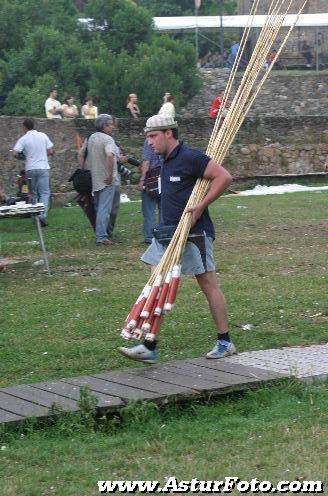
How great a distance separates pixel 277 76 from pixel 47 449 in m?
37.5

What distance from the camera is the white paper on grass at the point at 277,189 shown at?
988 inches

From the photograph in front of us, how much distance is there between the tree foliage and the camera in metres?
35.4

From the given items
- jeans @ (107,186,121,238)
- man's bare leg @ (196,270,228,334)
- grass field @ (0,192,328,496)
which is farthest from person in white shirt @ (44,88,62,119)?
man's bare leg @ (196,270,228,334)

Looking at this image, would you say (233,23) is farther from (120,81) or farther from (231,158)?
(231,158)

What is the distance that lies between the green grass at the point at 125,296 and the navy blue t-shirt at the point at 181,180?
1066 millimetres

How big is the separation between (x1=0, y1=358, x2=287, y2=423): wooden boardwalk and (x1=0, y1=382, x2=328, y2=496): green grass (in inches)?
4.1

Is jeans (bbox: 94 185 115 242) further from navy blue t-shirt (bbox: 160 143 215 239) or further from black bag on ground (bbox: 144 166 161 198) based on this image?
navy blue t-shirt (bbox: 160 143 215 239)

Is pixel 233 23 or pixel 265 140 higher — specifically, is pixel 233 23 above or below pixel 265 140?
above

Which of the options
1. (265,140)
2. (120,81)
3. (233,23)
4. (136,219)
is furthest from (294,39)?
(136,219)

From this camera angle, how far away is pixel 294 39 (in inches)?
1895

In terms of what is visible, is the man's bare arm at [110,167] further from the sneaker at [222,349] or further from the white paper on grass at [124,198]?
the white paper on grass at [124,198]

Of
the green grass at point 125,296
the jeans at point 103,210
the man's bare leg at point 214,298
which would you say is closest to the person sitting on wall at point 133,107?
the green grass at point 125,296

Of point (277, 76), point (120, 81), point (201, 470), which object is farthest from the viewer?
point (277, 76)

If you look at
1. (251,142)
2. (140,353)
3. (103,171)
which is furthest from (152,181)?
(251,142)
